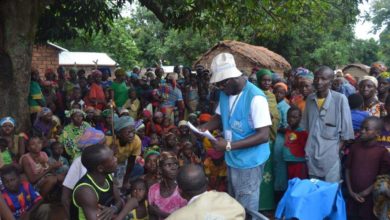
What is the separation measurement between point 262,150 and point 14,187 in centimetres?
237

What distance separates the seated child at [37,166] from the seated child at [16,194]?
0.15 meters

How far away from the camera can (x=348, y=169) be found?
4.32 m

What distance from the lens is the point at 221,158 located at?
5586 millimetres

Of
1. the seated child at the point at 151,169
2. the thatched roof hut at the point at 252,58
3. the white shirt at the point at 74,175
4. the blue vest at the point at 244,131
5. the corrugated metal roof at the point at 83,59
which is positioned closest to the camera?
the blue vest at the point at 244,131

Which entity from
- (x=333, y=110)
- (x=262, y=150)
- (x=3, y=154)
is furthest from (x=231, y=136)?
(x=3, y=154)

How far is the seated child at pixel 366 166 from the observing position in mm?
4105

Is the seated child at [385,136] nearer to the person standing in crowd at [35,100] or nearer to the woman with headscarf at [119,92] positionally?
the person standing in crowd at [35,100]

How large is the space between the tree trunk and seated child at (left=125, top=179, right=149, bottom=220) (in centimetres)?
282

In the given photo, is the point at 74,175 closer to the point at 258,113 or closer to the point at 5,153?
the point at 258,113

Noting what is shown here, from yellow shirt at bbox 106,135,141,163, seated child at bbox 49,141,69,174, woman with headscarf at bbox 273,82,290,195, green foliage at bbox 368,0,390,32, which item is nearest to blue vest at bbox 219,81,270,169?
woman with headscarf at bbox 273,82,290,195

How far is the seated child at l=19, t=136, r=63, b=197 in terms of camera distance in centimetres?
475

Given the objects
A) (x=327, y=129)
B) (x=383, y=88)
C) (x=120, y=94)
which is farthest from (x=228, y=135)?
(x=120, y=94)

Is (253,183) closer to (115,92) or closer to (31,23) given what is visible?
(31,23)

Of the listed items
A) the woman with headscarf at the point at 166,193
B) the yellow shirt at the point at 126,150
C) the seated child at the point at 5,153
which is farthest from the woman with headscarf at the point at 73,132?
the woman with headscarf at the point at 166,193
